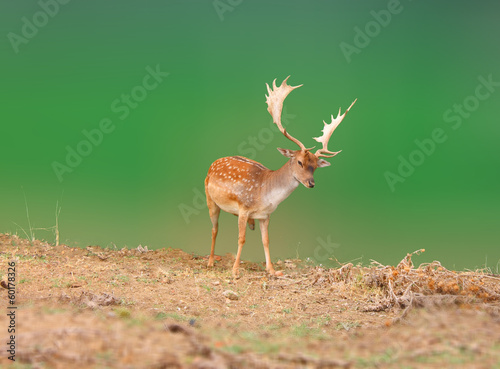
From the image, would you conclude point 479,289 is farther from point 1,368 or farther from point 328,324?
point 1,368

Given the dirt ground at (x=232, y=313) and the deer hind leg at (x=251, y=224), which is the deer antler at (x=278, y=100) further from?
the dirt ground at (x=232, y=313)

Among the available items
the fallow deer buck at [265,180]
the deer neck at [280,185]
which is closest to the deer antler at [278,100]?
the fallow deer buck at [265,180]

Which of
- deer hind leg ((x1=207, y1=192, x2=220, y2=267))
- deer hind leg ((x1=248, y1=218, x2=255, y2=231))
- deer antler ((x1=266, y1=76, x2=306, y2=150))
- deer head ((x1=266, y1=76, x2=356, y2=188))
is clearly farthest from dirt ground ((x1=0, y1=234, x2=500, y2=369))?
deer antler ((x1=266, y1=76, x2=306, y2=150))

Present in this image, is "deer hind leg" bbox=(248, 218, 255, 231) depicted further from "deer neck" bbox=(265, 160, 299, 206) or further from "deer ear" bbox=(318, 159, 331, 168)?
"deer ear" bbox=(318, 159, 331, 168)

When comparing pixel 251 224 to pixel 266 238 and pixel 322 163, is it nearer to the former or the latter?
pixel 266 238

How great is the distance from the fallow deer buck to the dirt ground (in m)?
0.84

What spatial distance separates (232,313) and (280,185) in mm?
2274

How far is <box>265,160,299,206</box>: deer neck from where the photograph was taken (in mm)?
6965

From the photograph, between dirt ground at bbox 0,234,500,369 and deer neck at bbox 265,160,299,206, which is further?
deer neck at bbox 265,160,299,206

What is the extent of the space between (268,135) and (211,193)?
4.33 feet

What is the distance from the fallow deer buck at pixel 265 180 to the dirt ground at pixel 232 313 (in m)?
0.84

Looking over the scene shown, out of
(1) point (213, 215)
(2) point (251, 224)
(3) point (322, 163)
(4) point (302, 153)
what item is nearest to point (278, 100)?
(4) point (302, 153)

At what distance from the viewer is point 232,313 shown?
5254 millimetres

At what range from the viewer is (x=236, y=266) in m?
7.05
